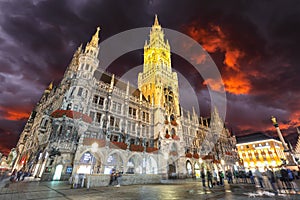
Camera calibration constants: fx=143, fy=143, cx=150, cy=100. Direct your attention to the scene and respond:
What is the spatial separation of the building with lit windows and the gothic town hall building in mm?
37173

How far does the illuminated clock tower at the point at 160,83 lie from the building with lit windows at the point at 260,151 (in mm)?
56810

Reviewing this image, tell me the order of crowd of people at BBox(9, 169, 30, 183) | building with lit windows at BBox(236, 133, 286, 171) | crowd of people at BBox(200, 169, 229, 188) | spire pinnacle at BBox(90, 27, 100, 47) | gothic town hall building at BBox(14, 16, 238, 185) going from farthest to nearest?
building with lit windows at BBox(236, 133, 286, 171) < spire pinnacle at BBox(90, 27, 100, 47) < gothic town hall building at BBox(14, 16, 238, 185) < crowd of people at BBox(9, 169, 30, 183) < crowd of people at BBox(200, 169, 229, 188)

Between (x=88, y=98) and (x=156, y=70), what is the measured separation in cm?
2447

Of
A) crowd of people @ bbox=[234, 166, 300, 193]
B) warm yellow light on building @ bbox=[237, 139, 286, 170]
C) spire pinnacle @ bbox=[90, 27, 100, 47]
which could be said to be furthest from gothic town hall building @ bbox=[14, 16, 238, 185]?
warm yellow light on building @ bbox=[237, 139, 286, 170]

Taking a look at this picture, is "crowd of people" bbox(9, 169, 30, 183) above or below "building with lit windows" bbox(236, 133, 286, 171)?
below

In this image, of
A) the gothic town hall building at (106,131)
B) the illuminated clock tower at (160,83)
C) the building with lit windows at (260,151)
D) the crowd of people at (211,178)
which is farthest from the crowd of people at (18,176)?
the building with lit windows at (260,151)

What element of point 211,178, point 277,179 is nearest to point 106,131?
point 211,178

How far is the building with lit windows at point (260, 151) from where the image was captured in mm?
65188

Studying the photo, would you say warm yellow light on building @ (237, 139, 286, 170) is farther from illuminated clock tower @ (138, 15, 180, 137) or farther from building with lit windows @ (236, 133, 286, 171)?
illuminated clock tower @ (138, 15, 180, 137)

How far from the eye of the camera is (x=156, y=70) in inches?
1774

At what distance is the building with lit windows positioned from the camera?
214ft

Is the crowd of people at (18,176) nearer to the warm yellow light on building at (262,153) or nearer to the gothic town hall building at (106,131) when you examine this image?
the gothic town hall building at (106,131)

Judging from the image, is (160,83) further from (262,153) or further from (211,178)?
(262,153)

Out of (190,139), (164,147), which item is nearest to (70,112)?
(164,147)
